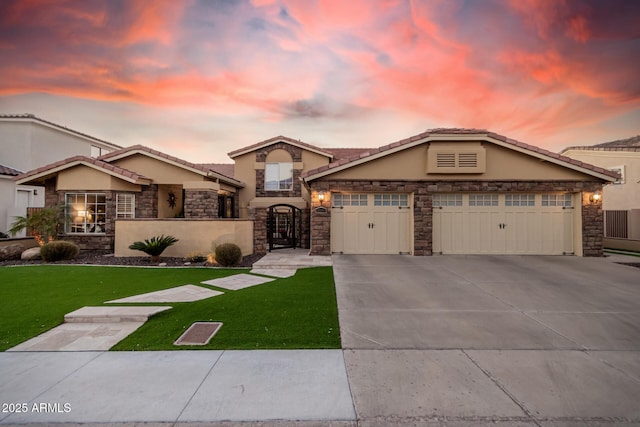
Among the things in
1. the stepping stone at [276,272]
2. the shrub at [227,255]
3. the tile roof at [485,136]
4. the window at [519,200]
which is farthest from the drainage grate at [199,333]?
the window at [519,200]

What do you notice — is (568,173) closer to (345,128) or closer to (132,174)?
(345,128)

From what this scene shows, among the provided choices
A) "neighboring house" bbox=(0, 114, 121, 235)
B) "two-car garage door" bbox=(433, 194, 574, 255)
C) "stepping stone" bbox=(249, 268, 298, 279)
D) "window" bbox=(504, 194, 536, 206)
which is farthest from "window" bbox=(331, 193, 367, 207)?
"neighboring house" bbox=(0, 114, 121, 235)

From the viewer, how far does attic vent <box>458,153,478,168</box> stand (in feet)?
38.2

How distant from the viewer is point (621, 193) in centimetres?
1680

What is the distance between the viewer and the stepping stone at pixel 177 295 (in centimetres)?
597

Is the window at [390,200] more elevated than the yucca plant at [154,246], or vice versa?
the window at [390,200]

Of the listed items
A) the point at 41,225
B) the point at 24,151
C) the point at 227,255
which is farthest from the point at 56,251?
the point at 24,151

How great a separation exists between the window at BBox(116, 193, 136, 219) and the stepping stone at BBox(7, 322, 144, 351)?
10.3 metres

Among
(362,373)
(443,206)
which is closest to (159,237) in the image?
(362,373)

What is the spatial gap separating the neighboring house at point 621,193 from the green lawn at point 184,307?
16576mm

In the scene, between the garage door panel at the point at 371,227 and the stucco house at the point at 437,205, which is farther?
the garage door panel at the point at 371,227

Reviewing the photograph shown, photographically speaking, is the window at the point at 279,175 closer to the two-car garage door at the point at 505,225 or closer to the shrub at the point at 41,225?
the two-car garage door at the point at 505,225

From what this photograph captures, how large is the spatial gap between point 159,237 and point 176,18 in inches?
357

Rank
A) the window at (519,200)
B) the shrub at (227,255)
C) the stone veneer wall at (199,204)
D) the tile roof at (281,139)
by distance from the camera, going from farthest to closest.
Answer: the tile roof at (281,139) → the stone veneer wall at (199,204) → the window at (519,200) → the shrub at (227,255)
